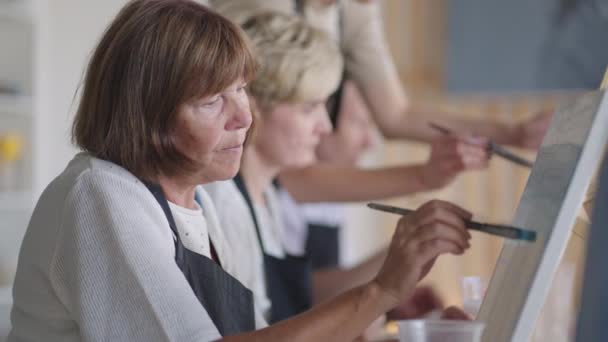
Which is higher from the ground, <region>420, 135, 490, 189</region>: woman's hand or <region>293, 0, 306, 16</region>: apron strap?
<region>293, 0, 306, 16</region>: apron strap

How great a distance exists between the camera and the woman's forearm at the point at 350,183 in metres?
1.98

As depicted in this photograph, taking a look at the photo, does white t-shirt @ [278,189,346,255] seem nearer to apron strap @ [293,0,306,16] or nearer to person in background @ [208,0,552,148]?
person in background @ [208,0,552,148]

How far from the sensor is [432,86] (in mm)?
4016

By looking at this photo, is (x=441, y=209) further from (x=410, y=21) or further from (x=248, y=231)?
(x=410, y=21)

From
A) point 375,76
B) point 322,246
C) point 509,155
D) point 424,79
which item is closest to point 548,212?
point 509,155

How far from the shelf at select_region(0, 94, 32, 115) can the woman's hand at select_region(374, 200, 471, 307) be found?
9.03ft

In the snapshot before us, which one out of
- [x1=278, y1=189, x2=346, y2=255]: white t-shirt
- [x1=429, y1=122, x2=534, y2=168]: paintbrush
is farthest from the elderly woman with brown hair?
[x1=278, y1=189, x2=346, y2=255]: white t-shirt

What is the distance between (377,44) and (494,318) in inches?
51.2

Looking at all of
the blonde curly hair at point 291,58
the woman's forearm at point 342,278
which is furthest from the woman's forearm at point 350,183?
the blonde curly hair at point 291,58

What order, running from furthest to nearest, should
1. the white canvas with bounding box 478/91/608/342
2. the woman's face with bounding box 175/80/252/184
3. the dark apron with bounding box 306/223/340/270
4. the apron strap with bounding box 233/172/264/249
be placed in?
the dark apron with bounding box 306/223/340/270
the apron strap with bounding box 233/172/264/249
the woman's face with bounding box 175/80/252/184
the white canvas with bounding box 478/91/608/342

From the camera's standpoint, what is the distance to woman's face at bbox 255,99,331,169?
1.92 meters

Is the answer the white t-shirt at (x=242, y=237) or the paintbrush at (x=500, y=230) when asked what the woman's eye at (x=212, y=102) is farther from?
the white t-shirt at (x=242, y=237)

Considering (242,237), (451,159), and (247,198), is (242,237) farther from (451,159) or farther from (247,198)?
(451,159)

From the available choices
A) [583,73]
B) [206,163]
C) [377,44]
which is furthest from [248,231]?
[583,73]
